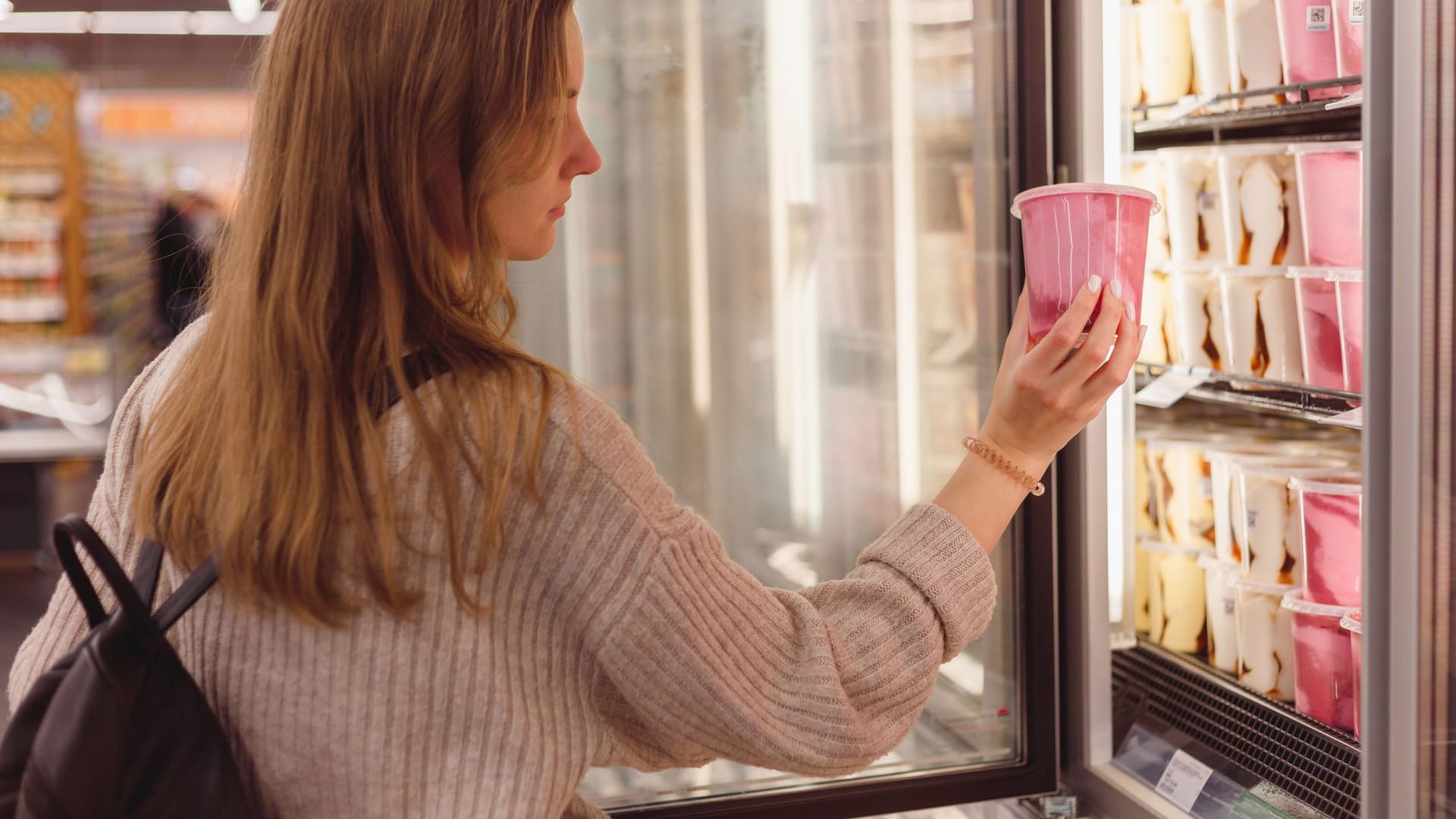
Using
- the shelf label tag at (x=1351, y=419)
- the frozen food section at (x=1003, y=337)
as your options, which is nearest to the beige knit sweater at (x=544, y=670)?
the shelf label tag at (x=1351, y=419)

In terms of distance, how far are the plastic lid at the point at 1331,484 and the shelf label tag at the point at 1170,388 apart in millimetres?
226

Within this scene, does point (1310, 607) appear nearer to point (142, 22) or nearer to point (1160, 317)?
point (1160, 317)

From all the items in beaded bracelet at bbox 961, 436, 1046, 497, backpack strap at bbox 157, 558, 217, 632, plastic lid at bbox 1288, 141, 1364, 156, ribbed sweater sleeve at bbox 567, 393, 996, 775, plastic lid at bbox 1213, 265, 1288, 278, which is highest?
plastic lid at bbox 1288, 141, 1364, 156

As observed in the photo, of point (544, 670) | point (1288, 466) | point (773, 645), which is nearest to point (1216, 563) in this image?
point (1288, 466)

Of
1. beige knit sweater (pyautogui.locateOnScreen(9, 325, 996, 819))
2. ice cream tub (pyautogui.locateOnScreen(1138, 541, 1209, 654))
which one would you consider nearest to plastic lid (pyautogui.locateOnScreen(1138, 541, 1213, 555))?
ice cream tub (pyautogui.locateOnScreen(1138, 541, 1209, 654))

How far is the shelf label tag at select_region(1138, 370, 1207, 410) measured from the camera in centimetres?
192

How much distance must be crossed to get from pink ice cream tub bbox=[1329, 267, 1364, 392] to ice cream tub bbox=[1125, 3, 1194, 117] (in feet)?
1.61

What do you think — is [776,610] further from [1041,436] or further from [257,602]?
[257,602]

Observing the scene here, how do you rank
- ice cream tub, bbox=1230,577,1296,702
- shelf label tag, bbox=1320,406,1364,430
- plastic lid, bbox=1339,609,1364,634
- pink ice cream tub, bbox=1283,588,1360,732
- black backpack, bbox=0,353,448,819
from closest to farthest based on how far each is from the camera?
black backpack, bbox=0,353,448,819 < shelf label tag, bbox=1320,406,1364,430 < plastic lid, bbox=1339,609,1364,634 < pink ice cream tub, bbox=1283,588,1360,732 < ice cream tub, bbox=1230,577,1296,702

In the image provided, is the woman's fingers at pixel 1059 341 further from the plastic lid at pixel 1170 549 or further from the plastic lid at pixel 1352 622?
the plastic lid at pixel 1170 549

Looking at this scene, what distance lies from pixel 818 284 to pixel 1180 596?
836mm

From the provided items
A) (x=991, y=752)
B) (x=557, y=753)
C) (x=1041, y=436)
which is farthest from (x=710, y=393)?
(x=557, y=753)

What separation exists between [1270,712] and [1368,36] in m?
1.04

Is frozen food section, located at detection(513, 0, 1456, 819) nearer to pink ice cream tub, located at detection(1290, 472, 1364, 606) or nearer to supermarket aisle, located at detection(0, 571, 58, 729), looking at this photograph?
pink ice cream tub, located at detection(1290, 472, 1364, 606)
